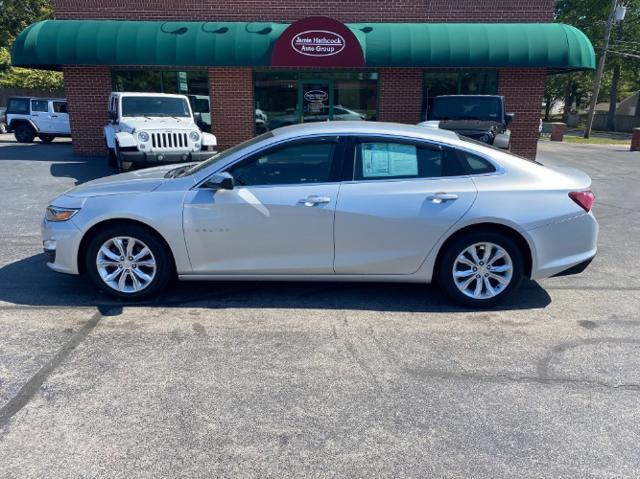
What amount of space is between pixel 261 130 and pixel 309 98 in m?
1.76

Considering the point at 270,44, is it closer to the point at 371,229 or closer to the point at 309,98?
the point at 309,98

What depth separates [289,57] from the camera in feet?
41.4

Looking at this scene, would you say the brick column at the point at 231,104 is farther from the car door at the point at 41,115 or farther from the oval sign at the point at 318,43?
the car door at the point at 41,115

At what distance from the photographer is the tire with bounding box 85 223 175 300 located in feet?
14.0

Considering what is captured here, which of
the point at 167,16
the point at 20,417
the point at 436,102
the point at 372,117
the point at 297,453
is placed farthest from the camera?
the point at 372,117

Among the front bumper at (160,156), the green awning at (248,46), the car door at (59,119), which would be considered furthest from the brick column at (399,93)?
the car door at (59,119)

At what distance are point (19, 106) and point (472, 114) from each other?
18405mm

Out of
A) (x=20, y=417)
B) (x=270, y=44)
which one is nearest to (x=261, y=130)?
(x=270, y=44)

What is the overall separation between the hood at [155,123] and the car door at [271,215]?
6977mm

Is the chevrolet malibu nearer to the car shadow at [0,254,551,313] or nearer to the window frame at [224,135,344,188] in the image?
the window frame at [224,135,344,188]

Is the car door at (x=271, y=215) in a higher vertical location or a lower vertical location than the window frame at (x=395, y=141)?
lower

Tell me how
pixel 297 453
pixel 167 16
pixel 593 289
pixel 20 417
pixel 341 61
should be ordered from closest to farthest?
pixel 297 453
pixel 20 417
pixel 593 289
pixel 341 61
pixel 167 16

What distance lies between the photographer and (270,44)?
1287 centimetres

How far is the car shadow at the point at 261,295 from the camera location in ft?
14.4
